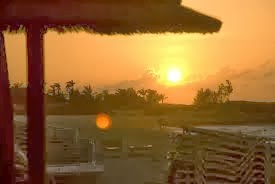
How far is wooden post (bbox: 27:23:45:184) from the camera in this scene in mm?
4176

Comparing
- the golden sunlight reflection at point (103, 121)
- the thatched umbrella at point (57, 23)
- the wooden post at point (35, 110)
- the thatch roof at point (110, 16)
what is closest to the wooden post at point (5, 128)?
the thatched umbrella at point (57, 23)

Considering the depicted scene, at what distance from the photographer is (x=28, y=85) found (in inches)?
165

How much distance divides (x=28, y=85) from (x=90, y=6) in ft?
2.22

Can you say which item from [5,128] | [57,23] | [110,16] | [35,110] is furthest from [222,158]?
[57,23]

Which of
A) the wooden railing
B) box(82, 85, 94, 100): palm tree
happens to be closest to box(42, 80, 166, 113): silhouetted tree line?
box(82, 85, 94, 100): palm tree

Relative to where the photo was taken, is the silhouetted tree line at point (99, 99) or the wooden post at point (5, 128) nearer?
the wooden post at point (5, 128)

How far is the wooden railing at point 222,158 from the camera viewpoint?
1267cm

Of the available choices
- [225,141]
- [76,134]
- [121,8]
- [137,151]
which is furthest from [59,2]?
[137,151]

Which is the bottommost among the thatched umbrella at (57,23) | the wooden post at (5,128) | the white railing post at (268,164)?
the white railing post at (268,164)

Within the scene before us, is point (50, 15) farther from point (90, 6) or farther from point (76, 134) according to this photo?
point (76, 134)

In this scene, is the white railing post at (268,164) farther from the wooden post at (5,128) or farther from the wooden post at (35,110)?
the wooden post at (35,110)

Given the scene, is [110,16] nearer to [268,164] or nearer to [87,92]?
[268,164]

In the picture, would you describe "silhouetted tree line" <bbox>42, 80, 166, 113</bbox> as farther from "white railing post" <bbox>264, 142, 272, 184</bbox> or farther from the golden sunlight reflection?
"white railing post" <bbox>264, 142, 272, 184</bbox>

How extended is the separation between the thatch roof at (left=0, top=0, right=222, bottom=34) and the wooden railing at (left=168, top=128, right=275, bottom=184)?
335 inches
